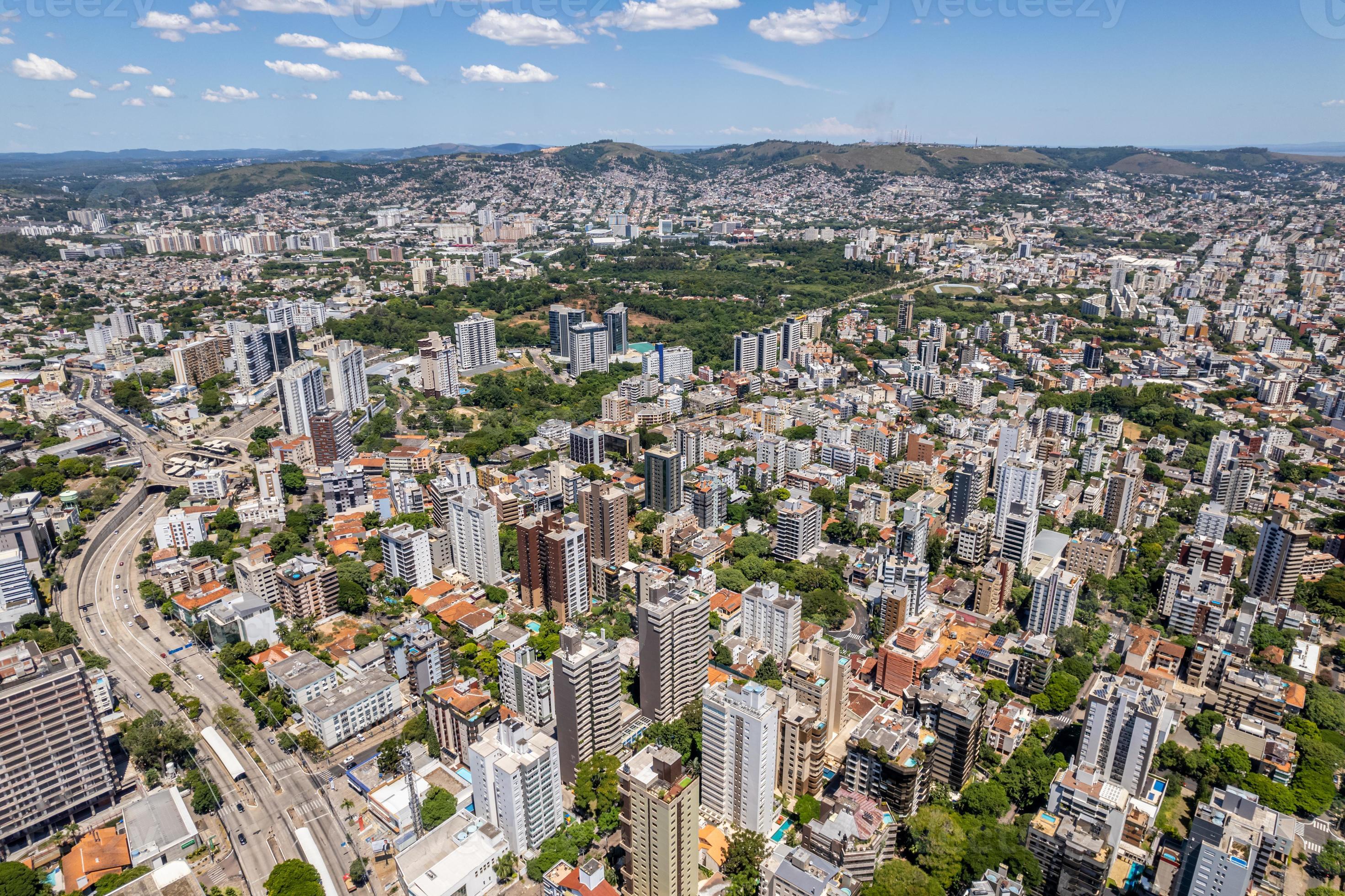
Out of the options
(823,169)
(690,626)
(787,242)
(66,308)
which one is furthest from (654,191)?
(690,626)

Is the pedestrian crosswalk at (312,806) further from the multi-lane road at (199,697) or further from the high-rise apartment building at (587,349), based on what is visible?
the high-rise apartment building at (587,349)

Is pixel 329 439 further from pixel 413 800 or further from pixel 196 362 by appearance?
pixel 413 800

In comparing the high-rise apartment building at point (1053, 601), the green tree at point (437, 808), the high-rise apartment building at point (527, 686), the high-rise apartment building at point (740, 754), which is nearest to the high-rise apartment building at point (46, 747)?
the green tree at point (437, 808)

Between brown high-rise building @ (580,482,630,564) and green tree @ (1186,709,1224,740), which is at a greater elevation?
brown high-rise building @ (580,482,630,564)

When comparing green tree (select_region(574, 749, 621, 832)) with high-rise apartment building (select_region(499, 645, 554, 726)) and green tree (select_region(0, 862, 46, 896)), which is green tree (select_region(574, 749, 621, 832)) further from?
green tree (select_region(0, 862, 46, 896))

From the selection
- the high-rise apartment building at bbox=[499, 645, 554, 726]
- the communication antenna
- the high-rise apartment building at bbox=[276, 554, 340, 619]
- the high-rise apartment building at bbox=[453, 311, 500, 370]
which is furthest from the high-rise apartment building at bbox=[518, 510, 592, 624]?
the high-rise apartment building at bbox=[453, 311, 500, 370]

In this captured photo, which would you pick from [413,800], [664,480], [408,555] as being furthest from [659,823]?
[664,480]

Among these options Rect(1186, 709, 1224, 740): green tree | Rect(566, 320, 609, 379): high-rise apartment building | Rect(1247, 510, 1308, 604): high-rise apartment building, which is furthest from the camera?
Rect(566, 320, 609, 379): high-rise apartment building
